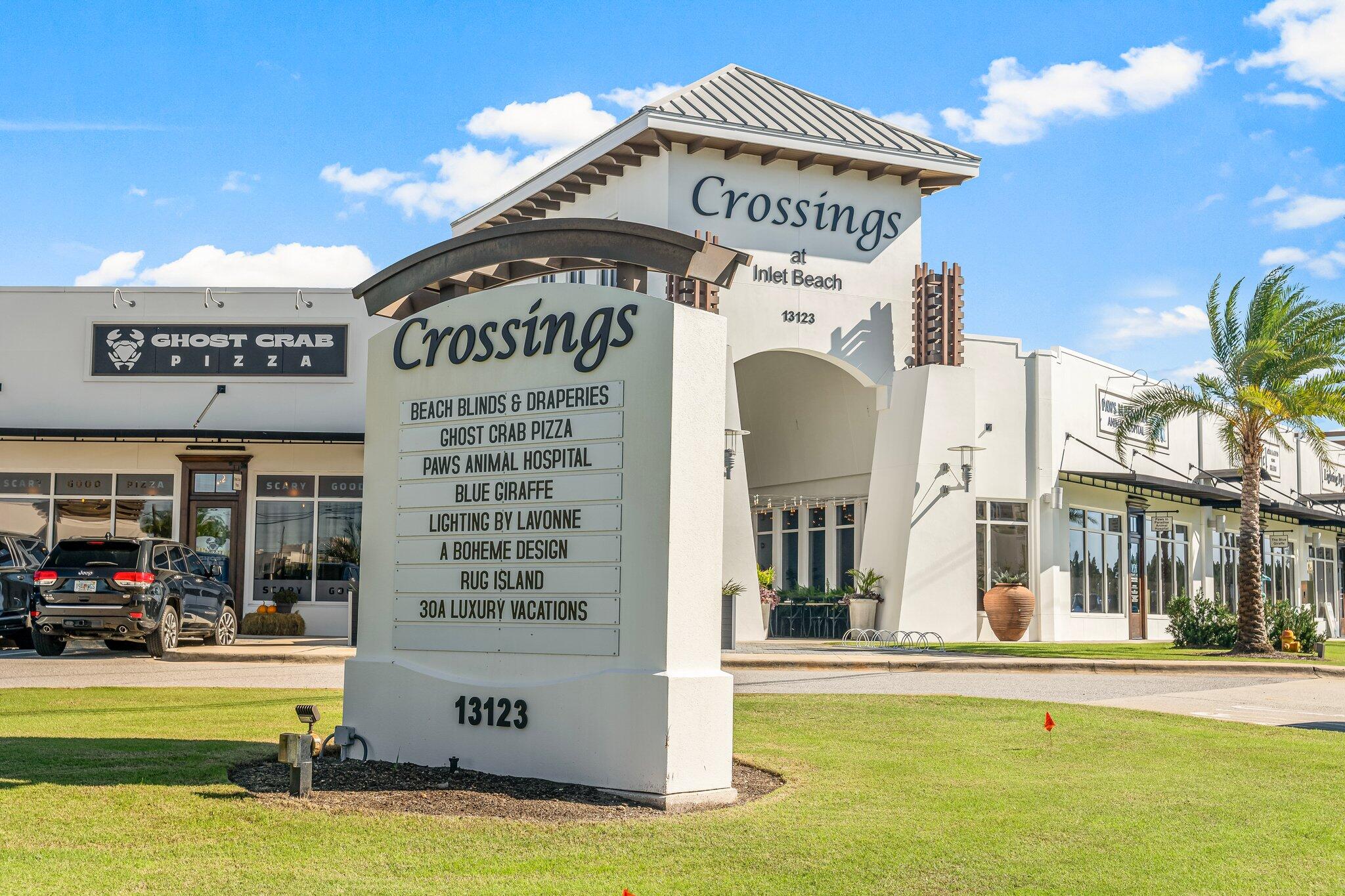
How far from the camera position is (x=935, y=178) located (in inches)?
1131

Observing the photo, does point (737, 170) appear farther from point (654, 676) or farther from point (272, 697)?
point (654, 676)

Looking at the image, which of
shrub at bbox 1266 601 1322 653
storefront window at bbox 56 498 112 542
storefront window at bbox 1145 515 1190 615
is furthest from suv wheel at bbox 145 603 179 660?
storefront window at bbox 1145 515 1190 615

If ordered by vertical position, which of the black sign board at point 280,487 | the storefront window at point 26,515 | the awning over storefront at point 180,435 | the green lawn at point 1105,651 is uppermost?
the awning over storefront at point 180,435

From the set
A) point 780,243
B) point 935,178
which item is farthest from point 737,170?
point 935,178

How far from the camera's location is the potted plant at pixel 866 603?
27.2 m

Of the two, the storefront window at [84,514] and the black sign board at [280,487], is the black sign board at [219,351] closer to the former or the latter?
the black sign board at [280,487]

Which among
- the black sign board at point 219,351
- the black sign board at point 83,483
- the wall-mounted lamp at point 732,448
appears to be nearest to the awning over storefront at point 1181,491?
the wall-mounted lamp at point 732,448

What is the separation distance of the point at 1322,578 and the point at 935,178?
28784 mm

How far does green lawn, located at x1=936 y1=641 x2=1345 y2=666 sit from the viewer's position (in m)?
23.4

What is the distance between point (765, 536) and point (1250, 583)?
1280 centimetres

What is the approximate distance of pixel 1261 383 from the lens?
26.4 metres

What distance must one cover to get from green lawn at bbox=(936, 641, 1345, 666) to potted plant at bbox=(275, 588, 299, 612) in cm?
1328

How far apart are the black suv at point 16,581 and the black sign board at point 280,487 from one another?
5854mm

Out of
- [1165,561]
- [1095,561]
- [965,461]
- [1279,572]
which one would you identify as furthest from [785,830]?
[1279,572]
